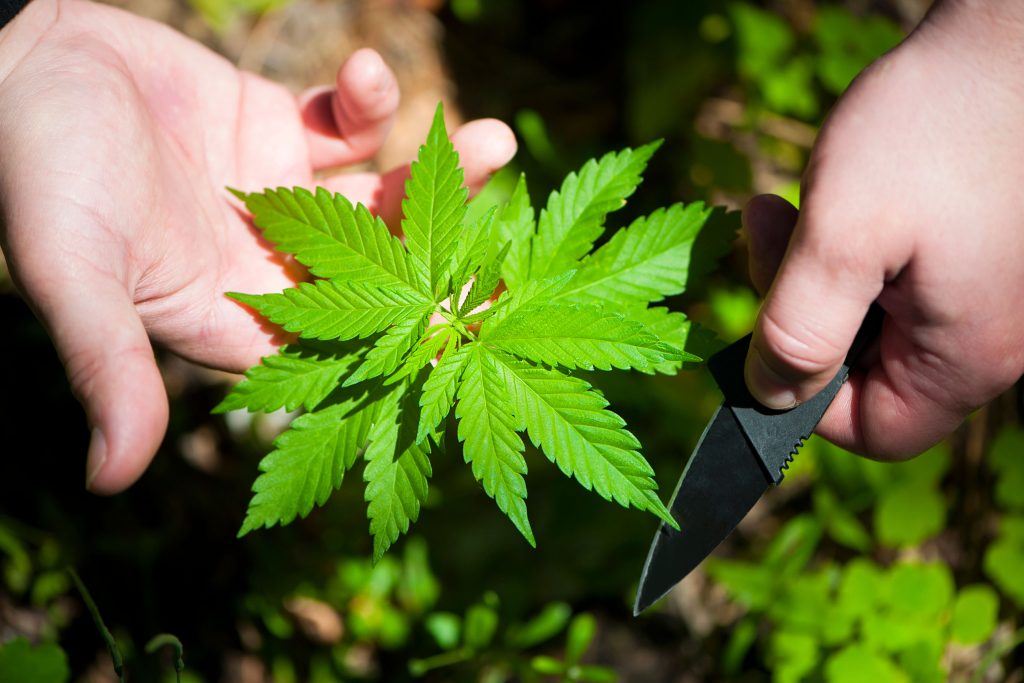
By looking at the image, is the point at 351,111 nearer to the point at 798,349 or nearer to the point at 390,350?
the point at 390,350

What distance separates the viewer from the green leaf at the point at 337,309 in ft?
5.83

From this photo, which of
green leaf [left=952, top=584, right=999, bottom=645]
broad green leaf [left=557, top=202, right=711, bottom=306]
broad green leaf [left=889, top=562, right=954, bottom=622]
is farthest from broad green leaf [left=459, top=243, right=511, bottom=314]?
green leaf [left=952, top=584, right=999, bottom=645]

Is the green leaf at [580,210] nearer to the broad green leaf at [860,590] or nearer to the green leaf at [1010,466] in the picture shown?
the broad green leaf at [860,590]

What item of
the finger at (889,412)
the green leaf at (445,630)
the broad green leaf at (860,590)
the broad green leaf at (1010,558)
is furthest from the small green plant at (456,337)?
the broad green leaf at (1010,558)

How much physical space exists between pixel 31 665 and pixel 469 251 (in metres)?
1.70

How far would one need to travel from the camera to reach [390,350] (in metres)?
1.75

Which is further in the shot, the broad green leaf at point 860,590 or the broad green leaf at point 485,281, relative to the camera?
the broad green leaf at point 860,590

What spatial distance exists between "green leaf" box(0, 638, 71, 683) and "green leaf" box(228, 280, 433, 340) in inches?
47.1

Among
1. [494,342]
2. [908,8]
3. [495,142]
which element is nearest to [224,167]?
[495,142]

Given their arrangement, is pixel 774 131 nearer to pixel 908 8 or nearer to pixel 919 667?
pixel 908 8

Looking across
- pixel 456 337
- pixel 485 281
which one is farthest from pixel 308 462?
pixel 485 281

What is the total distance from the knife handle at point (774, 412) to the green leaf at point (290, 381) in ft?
3.30

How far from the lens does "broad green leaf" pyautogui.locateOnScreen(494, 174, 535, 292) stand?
6.64 feet

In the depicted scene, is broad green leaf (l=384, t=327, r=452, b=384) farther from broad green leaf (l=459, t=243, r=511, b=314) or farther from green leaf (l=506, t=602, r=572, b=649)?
green leaf (l=506, t=602, r=572, b=649)
